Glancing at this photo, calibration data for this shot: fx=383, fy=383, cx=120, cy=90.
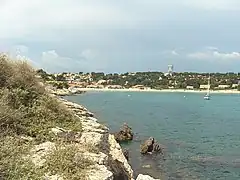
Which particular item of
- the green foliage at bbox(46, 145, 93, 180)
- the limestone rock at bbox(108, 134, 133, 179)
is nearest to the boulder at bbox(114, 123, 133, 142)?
the limestone rock at bbox(108, 134, 133, 179)

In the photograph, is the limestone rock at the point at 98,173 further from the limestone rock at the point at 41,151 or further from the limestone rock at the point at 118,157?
the limestone rock at the point at 118,157

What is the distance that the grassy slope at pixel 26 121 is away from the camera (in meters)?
10.6

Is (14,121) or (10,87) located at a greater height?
(10,87)

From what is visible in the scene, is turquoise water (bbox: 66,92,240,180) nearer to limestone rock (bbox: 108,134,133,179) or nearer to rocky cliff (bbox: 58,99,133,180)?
limestone rock (bbox: 108,134,133,179)

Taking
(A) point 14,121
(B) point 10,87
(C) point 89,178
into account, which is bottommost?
(C) point 89,178

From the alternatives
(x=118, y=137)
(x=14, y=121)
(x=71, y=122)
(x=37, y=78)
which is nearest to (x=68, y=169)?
(x=14, y=121)

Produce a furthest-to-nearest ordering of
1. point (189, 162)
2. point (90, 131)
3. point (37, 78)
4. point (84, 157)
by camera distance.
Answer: point (189, 162)
point (37, 78)
point (90, 131)
point (84, 157)

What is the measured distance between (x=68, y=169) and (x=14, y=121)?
139 inches

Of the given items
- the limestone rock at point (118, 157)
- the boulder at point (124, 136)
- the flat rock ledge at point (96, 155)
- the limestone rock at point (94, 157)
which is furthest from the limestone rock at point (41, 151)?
the boulder at point (124, 136)

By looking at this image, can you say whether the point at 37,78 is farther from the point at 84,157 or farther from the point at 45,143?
the point at 84,157

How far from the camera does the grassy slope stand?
34.9ft

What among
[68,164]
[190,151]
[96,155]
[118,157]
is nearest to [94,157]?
[96,155]

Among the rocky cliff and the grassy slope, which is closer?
the grassy slope

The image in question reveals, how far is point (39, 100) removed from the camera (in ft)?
51.2
